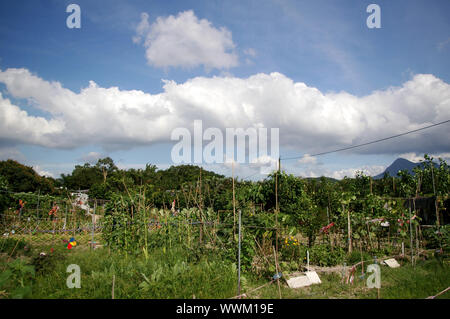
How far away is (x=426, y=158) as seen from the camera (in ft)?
37.5

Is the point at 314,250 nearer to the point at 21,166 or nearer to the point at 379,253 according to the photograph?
the point at 379,253

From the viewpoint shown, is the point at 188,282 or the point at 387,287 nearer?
the point at 188,282

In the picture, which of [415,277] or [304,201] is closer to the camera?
[415,277]

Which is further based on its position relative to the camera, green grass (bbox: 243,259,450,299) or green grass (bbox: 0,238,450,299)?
green grass (bbox: 243,259,450,299)

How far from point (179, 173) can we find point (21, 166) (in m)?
15.2

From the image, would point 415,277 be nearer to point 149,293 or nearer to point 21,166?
point 149,293

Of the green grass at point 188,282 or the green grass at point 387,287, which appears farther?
the green grass at point 387,287

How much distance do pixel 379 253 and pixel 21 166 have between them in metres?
21.2

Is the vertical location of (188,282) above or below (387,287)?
above

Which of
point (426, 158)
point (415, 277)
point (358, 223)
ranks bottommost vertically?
point (415, 277)
